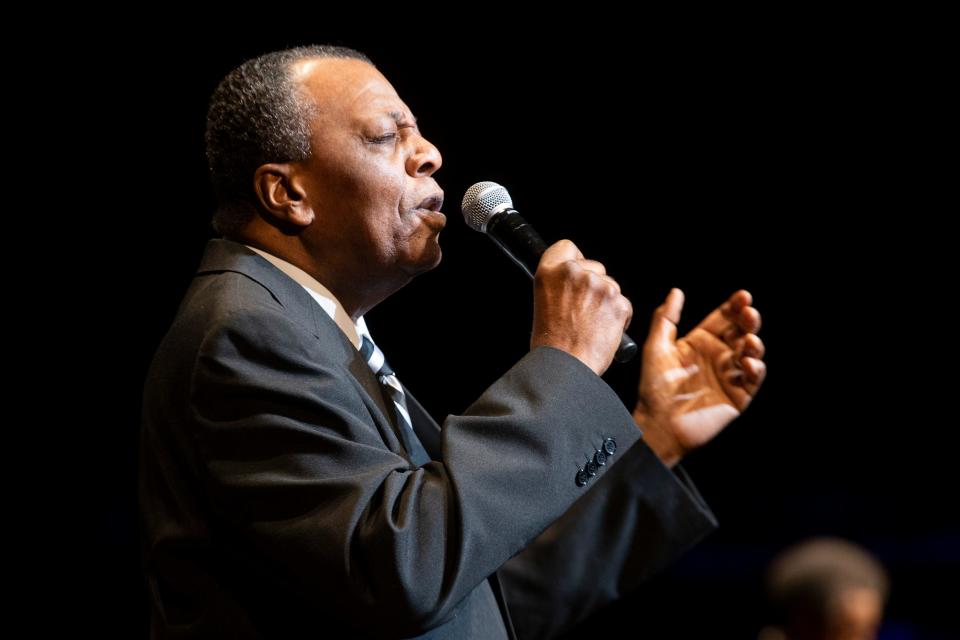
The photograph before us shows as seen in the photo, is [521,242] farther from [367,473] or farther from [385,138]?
[367,473]

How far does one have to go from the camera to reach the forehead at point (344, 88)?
1.72m

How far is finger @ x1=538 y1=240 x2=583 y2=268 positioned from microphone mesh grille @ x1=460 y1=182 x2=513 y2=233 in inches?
9.2

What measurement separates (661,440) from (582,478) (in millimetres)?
571

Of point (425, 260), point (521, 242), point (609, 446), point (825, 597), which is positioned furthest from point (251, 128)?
point (825, 597)

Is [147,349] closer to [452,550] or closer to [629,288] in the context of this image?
[629,288]

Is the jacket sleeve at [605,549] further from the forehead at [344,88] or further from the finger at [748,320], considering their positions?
the forehead at [344,88]

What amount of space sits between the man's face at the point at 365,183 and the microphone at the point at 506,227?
0.22 feet

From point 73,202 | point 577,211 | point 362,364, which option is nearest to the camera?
point 362,364

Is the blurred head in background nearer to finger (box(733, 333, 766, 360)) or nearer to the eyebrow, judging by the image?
finger (box(733, 333, 766, 360))

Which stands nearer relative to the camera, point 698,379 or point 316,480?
point 316,480

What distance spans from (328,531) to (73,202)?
2.50 metres

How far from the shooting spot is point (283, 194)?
1698mm

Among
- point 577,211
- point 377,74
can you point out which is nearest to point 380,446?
point 377,74

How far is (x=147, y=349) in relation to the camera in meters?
3.49
